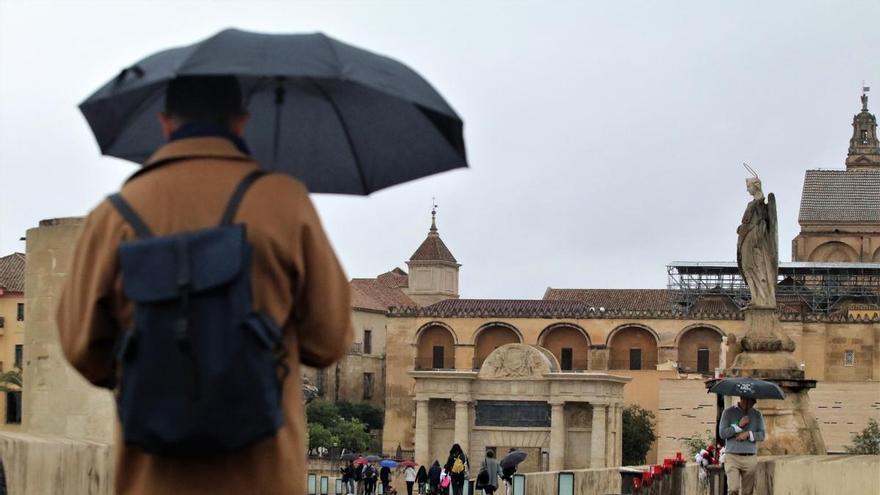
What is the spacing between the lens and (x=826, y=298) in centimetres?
10606

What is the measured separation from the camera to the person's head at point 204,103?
4.95 metres

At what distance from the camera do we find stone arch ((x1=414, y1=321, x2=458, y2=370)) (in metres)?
100

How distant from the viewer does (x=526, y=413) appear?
76.5 metres

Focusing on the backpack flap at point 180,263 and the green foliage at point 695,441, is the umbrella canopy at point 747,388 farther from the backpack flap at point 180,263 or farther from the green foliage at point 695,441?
the green foliage at point 695,441

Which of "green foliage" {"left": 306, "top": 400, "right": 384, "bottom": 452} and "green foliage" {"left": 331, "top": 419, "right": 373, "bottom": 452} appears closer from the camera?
"green foliage" {"left": 306, "top": 400, "right": 384, "bottom": 452}

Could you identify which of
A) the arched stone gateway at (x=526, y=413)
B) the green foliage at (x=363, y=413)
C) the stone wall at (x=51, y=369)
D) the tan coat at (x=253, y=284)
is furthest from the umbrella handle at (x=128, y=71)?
the green foliage at (x=363, y=413)

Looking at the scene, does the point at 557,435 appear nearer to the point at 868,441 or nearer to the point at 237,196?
the point at 868,441

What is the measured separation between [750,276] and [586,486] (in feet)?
12.1

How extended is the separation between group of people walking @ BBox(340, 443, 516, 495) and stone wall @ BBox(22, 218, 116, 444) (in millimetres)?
20264

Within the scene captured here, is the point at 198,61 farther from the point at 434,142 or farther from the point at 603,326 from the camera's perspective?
the point at 603,326

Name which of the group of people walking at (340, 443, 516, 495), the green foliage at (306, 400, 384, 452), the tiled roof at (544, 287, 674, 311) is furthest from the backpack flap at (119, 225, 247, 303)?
the tiled roof at (544, 287, 674, 311)

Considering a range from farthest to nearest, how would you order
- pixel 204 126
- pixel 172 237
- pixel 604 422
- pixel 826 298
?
pixel 826 298
pixel 604 422
pixel 204 126
pixel 172 237

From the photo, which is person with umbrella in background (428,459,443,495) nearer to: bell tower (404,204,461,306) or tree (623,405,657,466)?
tree (623,405,657,466)

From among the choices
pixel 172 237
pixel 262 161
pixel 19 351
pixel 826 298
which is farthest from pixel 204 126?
pixel 826 298
